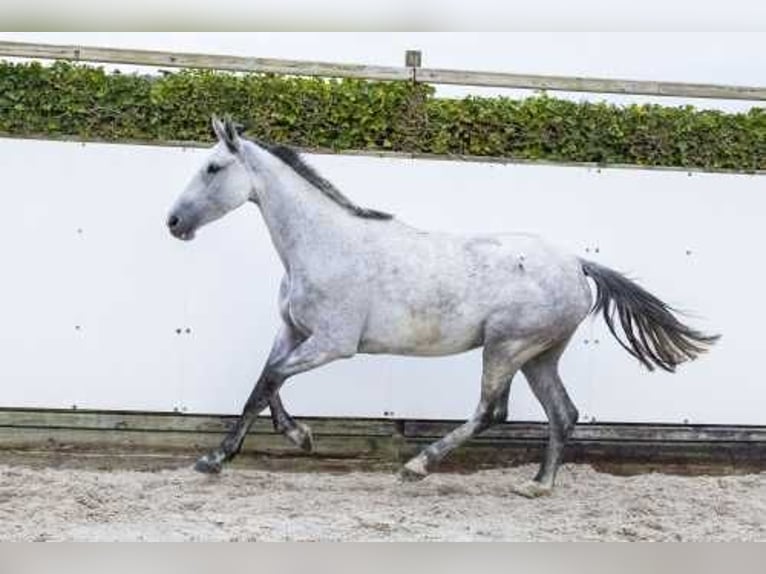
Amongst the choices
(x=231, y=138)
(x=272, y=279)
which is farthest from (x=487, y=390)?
(x=231, y=138)

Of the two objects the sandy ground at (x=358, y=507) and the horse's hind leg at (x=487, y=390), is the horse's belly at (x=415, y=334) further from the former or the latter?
the sandy ground at (x=358, y=507)

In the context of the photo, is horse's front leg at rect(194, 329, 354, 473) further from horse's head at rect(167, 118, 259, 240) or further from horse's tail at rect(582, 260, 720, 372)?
horse's tail at rect(582, 260, 720, 372)

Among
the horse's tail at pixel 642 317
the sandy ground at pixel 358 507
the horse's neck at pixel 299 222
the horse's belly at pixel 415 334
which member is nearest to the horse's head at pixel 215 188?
the horse's neck at pixel 299 222

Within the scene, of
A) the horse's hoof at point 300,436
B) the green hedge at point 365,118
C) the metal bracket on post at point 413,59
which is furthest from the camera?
the metal bracket on post at point 413,59

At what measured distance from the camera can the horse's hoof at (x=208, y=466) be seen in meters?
4.89

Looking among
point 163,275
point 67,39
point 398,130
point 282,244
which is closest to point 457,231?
point 398,130

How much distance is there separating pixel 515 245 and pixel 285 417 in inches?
58.1

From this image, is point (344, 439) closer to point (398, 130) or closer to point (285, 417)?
point (285, 417)

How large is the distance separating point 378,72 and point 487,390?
2134 mm

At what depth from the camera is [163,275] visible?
18.6 ft

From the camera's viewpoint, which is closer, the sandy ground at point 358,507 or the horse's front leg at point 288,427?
the sandy ground at point 358,507

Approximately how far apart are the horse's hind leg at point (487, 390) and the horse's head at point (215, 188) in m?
1.50

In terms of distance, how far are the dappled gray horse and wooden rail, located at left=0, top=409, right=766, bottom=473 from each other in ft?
2.70

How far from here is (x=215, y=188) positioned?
15.9ft
